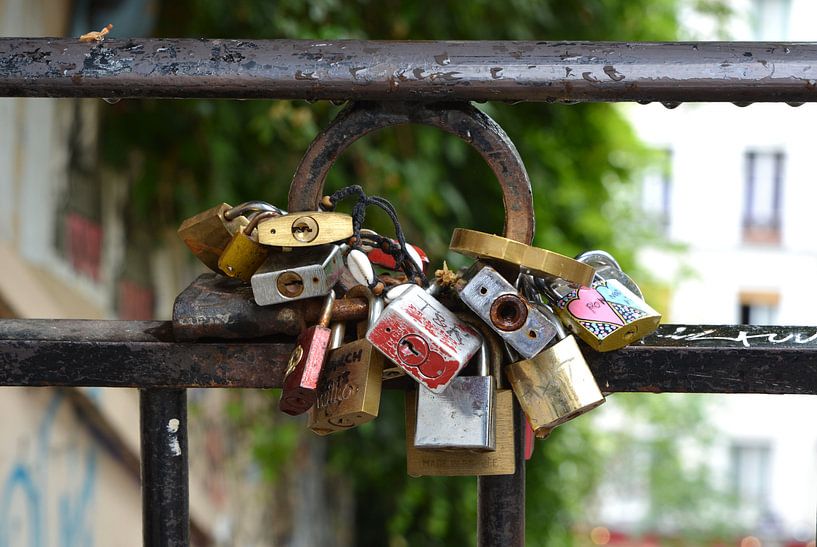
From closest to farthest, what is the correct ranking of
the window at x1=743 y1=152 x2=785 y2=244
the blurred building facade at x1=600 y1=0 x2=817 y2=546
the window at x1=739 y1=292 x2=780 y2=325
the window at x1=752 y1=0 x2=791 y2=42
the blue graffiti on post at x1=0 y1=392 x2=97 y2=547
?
the blue graffiti on post at x1=0 y1=392 x2=97 y2=547 → the blurred building facade at x1=600 y1=0 x2=817 y2=546 → the window at x1=739 y1=292 x2=780 y2=325 → the window at x1=743 y1=152 x2=785 y2=244 → the window at x1=752 y1=0 x2=791 y2=42

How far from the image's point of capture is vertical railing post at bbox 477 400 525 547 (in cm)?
51

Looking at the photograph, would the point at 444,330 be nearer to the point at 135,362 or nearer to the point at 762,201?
the point at 135,362

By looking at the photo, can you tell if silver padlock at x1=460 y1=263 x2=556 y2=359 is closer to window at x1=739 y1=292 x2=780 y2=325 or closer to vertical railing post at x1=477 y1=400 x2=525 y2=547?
vertical railing post at x1=477 y1=400 x2=525 y2=547

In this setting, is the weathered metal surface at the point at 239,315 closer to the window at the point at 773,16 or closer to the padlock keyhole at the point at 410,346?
the padlock keyhole at the point at 410,346

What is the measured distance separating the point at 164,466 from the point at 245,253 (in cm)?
13

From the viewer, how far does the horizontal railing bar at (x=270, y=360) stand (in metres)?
Answer: 0.48

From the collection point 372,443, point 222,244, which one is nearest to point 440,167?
point 372,443

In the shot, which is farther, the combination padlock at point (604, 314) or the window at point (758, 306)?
the window at point (758, 306)

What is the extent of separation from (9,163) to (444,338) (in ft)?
4.30

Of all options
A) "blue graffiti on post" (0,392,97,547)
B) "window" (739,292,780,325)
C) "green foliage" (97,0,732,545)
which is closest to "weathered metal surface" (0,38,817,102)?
"blue graffiti on post" (0,392,97,547)

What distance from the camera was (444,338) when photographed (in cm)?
47

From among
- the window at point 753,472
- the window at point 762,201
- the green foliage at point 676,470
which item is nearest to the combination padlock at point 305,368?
the green foliage at point 676,470

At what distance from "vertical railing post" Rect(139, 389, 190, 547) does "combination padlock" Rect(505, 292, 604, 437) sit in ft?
0.64

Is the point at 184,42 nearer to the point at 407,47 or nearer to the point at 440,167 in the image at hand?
the point at 407,47
